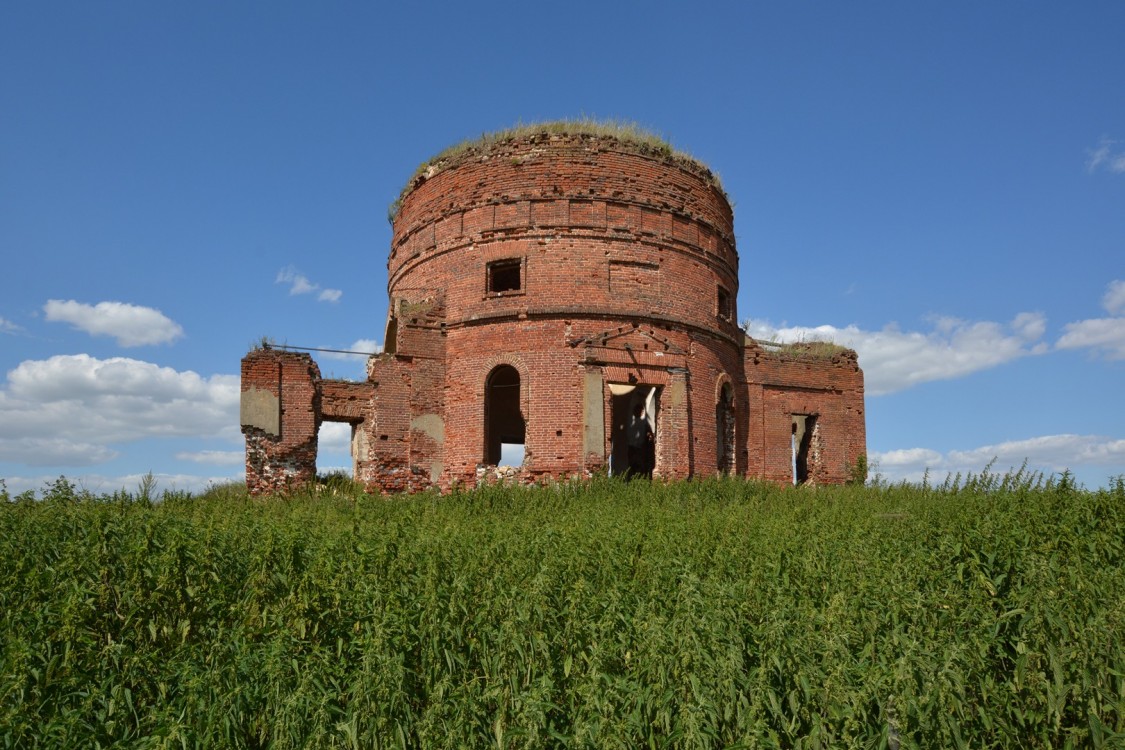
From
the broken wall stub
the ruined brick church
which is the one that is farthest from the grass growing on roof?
the broken wall stub

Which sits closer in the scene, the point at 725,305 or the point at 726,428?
the point at 726,428

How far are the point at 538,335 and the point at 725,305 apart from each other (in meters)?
5.16

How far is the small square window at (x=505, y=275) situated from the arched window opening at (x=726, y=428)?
5.31m

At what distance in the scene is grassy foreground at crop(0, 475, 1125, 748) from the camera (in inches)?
152

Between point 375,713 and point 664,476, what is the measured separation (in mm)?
11748

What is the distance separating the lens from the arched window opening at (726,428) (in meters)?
A: 17.2

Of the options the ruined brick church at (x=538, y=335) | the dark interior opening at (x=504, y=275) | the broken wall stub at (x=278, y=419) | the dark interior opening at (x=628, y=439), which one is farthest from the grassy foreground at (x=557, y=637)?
the dark interior opening at (x=628, y=439)

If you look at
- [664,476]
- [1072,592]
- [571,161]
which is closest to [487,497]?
[664,476]

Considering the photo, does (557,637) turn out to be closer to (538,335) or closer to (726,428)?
(538,335)

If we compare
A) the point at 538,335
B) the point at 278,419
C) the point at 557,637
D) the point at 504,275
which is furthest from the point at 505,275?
the point at 557,637

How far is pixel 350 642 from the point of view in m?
5.19

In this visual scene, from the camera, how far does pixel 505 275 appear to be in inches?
672

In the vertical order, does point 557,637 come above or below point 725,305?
below

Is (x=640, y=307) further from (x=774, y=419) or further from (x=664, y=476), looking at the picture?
(x=774, y=419)
